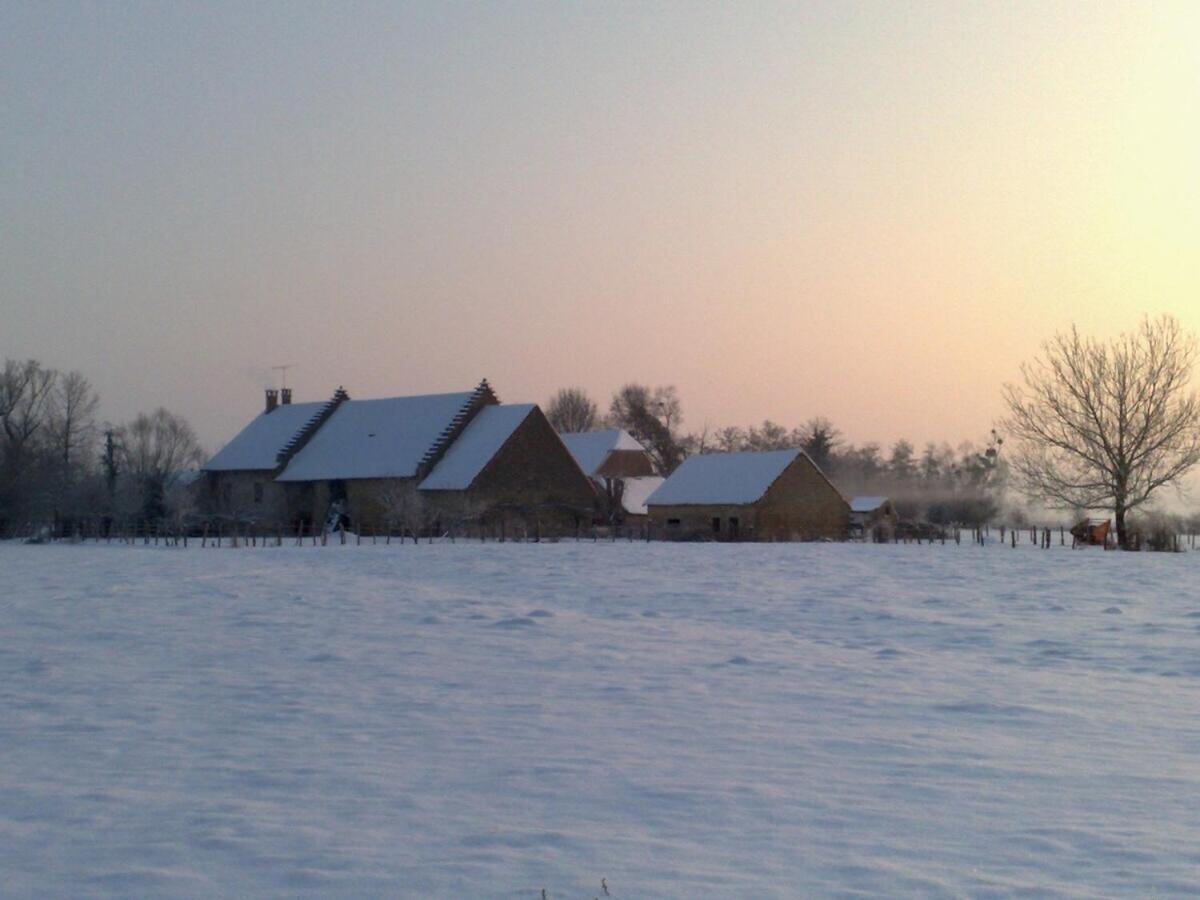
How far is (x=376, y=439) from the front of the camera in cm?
6700

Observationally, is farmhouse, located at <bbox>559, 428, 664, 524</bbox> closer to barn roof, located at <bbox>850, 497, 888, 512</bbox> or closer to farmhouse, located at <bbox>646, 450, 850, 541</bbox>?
farmhouse, located at <bbox>646, 450, 850, 541</bbox>

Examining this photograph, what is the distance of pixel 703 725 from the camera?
395 inches

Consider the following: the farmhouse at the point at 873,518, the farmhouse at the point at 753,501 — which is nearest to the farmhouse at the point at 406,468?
the farmhouse at the point at 753,501

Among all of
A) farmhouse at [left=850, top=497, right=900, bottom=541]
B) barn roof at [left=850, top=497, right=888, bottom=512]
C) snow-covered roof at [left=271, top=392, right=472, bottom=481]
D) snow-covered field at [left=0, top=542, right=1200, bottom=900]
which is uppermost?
snow-covered roof at [left=271, top=392, right=472, bottom=481]

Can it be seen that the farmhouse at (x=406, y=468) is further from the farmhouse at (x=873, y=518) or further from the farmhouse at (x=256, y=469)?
the farmhouse at (x=873, y=518)

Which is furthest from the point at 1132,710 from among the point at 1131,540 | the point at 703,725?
the point at 1131,540

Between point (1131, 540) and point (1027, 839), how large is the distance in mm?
45557

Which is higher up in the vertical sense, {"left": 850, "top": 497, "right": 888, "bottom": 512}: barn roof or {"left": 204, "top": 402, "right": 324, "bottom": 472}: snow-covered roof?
{"left": 204, "top": 402, "right": 324, "bottom": 472}: snow-covered roof

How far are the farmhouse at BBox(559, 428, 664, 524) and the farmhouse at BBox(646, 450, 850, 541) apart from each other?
6.79m

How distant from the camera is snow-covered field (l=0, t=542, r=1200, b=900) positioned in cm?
629

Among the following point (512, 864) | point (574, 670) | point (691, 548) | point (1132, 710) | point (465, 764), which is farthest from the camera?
point (691, 548)

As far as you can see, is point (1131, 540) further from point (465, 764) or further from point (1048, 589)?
point (465, 764)

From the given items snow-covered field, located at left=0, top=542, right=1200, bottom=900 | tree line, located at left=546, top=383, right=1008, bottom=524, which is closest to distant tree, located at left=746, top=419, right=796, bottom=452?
tree line, located at left=546, top=383, right=1008, bottom=524

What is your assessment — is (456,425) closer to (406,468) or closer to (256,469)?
(406,468)
